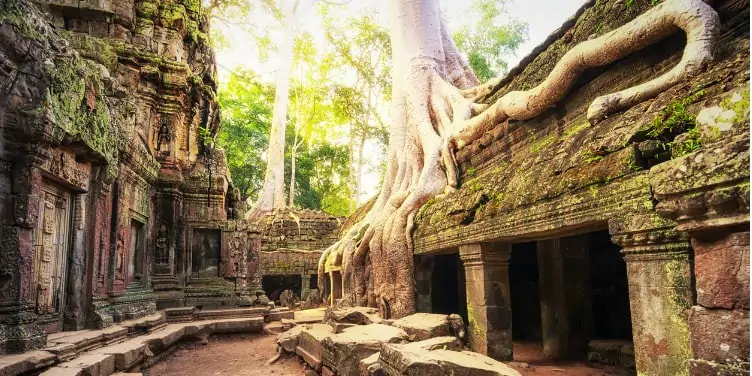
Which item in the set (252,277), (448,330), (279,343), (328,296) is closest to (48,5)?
(252,277)

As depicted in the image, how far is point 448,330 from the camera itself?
18.7ft

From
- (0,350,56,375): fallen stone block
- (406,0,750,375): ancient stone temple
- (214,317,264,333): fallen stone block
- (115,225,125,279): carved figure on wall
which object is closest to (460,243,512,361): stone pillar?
(406,0,750,375): ancient stone temple

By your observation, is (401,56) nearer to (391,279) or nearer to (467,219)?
(391,279)

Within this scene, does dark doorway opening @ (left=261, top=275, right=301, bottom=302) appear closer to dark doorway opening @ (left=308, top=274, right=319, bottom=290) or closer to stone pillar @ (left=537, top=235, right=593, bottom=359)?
dark doorway opening @ (left=308, top=274, right=319, bottom=290)

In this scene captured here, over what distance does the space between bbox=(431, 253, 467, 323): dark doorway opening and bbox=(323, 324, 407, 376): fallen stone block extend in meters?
2.61

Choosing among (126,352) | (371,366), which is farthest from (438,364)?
(126,352)

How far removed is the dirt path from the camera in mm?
6245

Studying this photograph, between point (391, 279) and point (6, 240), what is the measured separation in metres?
4.99

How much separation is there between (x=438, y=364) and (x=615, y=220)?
171 cm

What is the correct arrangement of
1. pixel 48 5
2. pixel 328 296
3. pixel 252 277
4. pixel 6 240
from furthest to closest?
pixel 328 296 < pixel 252 277 < pixel 48 5 < pixel 6 240

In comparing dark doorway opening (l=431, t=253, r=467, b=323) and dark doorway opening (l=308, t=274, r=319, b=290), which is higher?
dark doorway opening (l=431, t=253, r=467, b=323)

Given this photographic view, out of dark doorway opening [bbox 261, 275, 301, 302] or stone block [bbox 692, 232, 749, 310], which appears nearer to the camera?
stone block [bbox 692, 232, 749, 310]

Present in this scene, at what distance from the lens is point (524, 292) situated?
7.95m

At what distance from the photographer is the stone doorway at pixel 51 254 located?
5.14 meters
